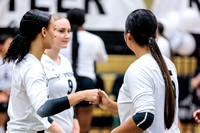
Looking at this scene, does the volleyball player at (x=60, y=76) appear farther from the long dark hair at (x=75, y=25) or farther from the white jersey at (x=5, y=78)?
the white jersey at (x=5, y=78)

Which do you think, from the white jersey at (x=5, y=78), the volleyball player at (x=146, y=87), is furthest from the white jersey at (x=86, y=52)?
the volleyball player at (x=146, y=87)

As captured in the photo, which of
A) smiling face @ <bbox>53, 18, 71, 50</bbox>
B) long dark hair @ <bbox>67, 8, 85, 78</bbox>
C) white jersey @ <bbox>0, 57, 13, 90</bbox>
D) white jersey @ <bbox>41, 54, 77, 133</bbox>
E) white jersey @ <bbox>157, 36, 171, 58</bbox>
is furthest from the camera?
white jersey @ <bbox>0, 57, 13, 90</bbox>

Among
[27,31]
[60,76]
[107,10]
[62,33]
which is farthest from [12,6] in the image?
[27,31]

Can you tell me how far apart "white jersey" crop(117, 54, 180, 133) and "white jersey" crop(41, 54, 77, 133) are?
0.99 meters

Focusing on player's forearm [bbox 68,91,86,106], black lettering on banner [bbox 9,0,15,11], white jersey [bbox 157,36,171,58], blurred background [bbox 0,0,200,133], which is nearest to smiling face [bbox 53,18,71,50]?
player's forearm [bbox 68,91,86,106]

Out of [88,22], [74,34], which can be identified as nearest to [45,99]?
[74,34]

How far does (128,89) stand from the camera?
92.8 inches

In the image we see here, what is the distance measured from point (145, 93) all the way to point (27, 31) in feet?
2.93

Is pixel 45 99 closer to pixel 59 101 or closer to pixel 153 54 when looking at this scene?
pixel 59 101

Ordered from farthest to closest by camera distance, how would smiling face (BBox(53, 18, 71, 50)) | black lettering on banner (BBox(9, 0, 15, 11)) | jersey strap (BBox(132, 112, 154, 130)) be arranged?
1. black lettering on banner (BBox(9, 0, 15, 11))
2. smiling face (BBox(53, 18, 71, 50))
3. jersey strap (BBox(132, 112, 154, 130))

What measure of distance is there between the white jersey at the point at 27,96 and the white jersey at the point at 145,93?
47 centimetres

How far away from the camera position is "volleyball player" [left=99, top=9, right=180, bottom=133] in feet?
7.31

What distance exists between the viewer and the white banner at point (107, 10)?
681 centimetres

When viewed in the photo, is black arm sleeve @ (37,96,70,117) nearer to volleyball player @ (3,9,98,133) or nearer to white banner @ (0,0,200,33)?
volleyball player @ (3,9,98,133)
